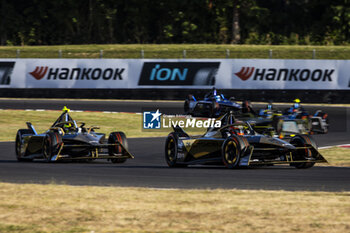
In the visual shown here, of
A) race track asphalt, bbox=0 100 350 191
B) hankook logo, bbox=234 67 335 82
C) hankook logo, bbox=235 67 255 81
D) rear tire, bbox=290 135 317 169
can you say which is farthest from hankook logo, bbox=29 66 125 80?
rear tire, bbox=290 135 317 169

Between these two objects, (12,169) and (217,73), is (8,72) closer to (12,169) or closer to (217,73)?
(217,73)

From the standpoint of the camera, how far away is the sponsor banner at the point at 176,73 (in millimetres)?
32500

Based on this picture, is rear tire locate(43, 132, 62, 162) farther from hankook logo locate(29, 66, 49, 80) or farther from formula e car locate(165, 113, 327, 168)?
hankook logo locate(29, 66, 49, 80)

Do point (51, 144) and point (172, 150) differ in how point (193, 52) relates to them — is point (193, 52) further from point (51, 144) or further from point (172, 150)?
point (172, 150)

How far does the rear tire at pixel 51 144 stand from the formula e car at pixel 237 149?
2241mm

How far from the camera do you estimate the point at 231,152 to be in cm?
1319

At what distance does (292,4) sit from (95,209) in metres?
46.8

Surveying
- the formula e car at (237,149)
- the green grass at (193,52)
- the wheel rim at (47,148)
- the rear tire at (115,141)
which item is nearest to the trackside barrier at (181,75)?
the green grass at (193,52)

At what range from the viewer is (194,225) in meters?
7.49

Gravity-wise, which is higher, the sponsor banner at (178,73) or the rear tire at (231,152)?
the sponsor banner at (178,73)

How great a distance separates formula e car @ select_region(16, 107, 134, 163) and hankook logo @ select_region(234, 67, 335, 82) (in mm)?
18258

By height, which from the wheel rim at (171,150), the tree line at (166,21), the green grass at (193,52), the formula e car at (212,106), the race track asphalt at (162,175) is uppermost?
the tree line at (166,21)

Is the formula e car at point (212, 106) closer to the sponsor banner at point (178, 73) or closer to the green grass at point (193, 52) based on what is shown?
the sponsor banner at point (178, 73)

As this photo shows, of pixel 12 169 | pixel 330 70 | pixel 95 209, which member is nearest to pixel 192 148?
pixel 12 169
